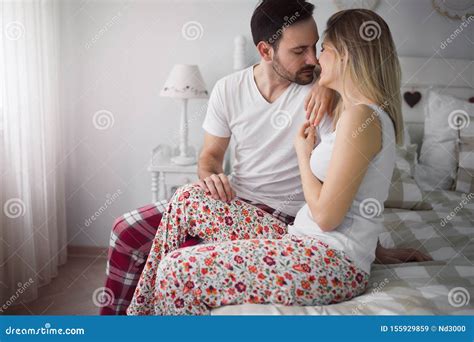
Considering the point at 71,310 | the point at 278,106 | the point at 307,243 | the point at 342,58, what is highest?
the point at 342,58

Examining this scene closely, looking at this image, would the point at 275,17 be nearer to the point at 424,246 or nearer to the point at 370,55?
the point at 370,55

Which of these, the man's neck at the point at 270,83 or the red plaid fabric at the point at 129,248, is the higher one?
the man's neck at the point at 270,83

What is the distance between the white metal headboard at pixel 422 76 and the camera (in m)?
1.20

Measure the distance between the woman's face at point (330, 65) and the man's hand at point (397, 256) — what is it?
39 cm

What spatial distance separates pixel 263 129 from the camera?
1.22 meters

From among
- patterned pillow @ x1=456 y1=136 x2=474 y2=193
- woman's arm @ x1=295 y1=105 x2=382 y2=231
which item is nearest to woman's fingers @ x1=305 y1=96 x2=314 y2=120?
woman's arm @ x1=295 y1=105 x2=382 y2=231

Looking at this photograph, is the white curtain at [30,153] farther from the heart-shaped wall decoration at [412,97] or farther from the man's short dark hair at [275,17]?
the heart-shaped wall decoration at [412,97]

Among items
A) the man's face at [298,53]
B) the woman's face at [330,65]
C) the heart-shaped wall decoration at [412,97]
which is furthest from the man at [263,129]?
the heart-shaped wall decoration at [412,97]

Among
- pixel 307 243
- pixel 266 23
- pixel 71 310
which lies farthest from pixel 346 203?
pixel 71 310

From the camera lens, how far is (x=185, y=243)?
1107 millimetres

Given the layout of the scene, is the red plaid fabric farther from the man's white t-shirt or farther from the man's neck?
the man's neck

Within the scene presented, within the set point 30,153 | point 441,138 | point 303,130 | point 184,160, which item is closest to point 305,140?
point 303,130
